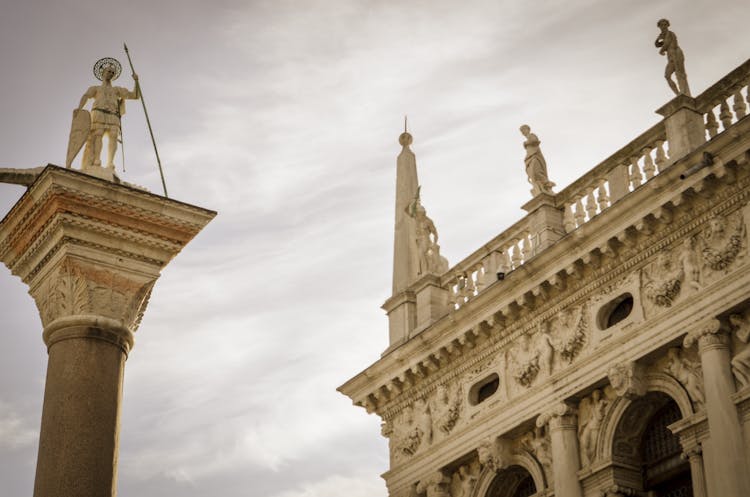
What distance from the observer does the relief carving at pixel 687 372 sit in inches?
751

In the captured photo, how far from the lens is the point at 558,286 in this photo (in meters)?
21.3

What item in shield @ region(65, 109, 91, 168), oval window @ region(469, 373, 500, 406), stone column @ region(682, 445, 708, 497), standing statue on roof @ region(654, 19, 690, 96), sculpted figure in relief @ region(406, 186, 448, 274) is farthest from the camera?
sculpted figure in relief @ region(406, 186, 448, 274)

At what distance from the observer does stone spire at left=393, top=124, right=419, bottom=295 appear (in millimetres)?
25827

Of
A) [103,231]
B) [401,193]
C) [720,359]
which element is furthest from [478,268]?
Result: [103,231]

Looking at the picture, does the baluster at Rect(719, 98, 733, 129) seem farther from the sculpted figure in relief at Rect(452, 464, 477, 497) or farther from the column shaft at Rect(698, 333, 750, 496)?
the sculpted figure in relief at Rect(452, 464, 477, 497)

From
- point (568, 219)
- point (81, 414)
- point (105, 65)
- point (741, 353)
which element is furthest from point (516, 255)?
point (81, 414)

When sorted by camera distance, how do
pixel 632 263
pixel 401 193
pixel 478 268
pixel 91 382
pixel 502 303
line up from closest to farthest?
pixel 91 382
pixel 632 263
pixel 502 303
pixel 478 268
pixel 401 193

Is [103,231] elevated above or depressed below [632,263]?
below

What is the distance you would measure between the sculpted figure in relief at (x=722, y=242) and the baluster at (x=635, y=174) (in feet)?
5.93

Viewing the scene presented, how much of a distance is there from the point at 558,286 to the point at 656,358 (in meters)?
2.06

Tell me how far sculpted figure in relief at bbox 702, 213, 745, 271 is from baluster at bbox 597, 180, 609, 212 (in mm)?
2304

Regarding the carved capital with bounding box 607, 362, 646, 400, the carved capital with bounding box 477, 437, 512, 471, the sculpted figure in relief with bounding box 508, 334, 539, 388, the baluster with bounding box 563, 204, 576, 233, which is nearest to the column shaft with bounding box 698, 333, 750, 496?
the carved capital with bounding box 607, 362, 646, 400

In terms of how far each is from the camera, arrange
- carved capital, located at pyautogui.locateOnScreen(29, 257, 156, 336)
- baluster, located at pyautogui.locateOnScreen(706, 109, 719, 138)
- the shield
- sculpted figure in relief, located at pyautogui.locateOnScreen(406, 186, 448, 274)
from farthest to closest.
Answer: sculpted figure in relief, located at pyautogui.locateOnScreen(406, 186, 448, 274)
baluster, located at pyautogui.locateOnScreen(706, 109, 719, 138)
the shield
carved capital, located at pyautogui.locateOnScreen(29, 257, 156, 336)

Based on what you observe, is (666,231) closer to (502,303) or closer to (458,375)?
(502,303)
